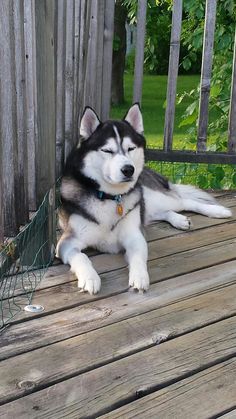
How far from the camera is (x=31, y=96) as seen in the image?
8.76ft

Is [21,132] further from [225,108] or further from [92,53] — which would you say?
[225,108]

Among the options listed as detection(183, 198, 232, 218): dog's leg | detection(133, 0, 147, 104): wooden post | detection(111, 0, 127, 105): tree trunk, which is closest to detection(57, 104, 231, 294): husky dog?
detection(183, 198, 232, 218): dog's leg


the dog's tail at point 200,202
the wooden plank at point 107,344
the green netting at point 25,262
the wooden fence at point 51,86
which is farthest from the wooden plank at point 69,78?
the wooden plank at point 107,344

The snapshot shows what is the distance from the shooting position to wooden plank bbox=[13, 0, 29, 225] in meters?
2.37

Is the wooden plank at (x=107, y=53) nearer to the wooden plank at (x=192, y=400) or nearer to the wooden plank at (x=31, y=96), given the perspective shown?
the wooden plank at (x=31, y=96)

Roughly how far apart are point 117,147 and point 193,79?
14187 mm

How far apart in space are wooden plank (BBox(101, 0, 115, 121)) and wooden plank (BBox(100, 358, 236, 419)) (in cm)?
246

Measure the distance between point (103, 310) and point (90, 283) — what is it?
178 millimetres

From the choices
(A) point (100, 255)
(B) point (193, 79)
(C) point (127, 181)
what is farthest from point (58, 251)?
(B) point (193, 79)

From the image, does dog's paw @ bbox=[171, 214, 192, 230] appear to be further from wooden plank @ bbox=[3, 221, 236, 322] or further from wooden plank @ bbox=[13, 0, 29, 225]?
wooden plank @ bbox=[13, 0, 29, 225]

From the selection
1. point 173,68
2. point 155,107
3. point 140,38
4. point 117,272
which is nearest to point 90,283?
point 117,272

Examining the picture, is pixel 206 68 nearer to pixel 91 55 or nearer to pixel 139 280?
pixel 91 55

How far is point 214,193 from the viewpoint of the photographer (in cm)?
417

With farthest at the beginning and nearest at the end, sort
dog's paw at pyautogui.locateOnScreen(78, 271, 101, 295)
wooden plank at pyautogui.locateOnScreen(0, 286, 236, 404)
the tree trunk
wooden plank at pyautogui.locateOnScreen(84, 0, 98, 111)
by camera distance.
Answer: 1. the tree trunk
2. wooden plank at pyautogui.locateOnScreen(84, 0, 98, 111)
3. dog's paw at pyautogui.locateOnScreen(78, 271, 101, 295)
4. wooden plank at pyautogui.locateOnScreen(0, 286, 236, 404)
